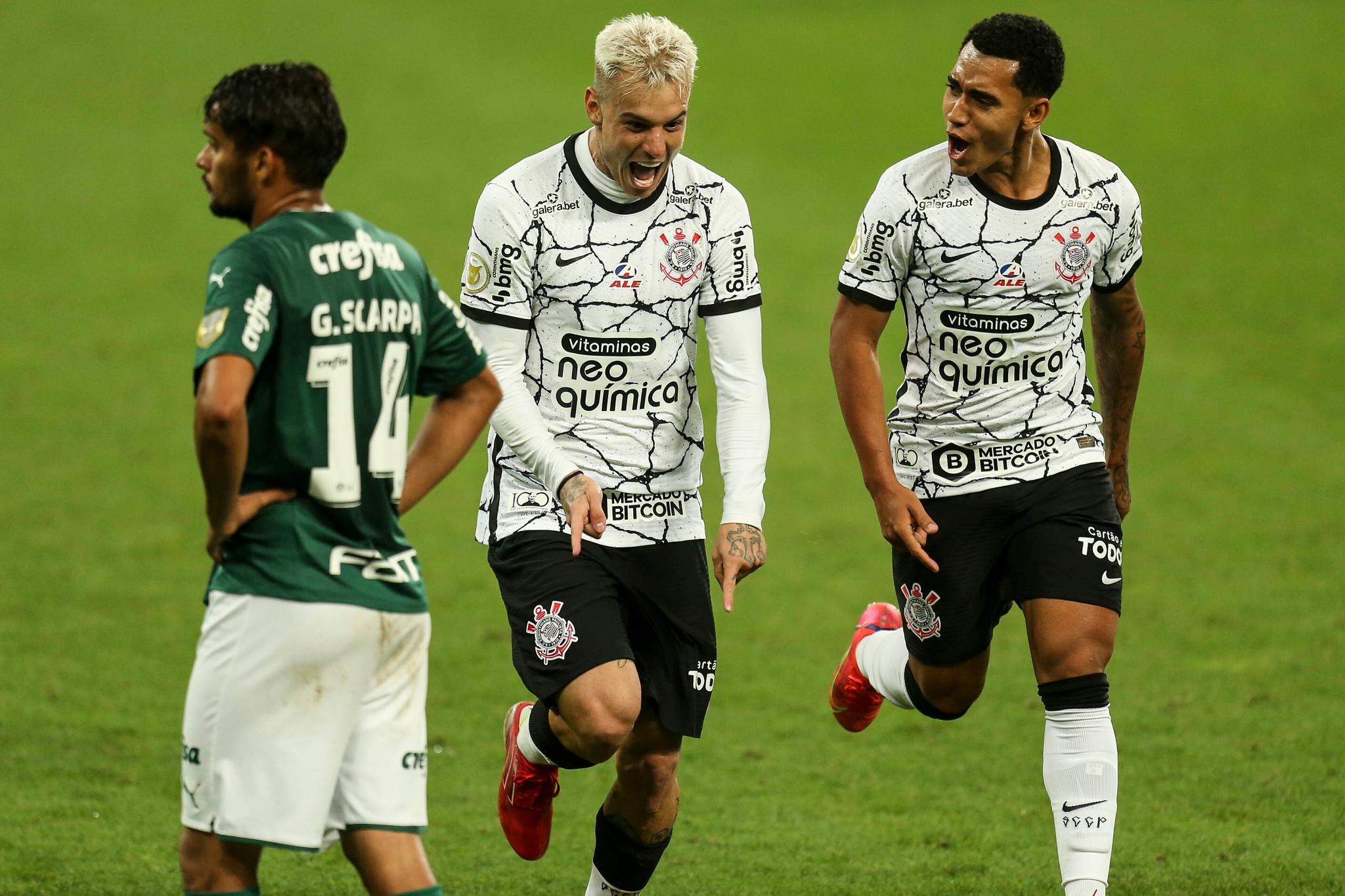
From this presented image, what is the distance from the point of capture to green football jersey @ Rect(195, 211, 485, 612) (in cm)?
341

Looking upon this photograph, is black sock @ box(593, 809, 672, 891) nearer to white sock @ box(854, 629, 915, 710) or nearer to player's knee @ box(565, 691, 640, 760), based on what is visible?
player's knee @ box(565, 691, 640, 760)

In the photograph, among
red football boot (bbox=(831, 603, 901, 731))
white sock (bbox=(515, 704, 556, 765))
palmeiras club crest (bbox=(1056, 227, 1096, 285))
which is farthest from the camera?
red football boot (bbox=(831, 603, 901, 731))

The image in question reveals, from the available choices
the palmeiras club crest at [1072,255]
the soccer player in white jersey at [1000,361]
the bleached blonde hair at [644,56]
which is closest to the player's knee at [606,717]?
the soccer player in white jersey at [1000,361]

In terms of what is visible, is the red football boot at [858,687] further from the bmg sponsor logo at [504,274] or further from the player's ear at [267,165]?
the player's ear at [267,165]

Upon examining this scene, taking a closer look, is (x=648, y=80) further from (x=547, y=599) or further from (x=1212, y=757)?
(x=1212, y=757)

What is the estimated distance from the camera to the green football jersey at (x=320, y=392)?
341 cm

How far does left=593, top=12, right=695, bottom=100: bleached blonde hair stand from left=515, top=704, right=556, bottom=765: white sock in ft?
6.63

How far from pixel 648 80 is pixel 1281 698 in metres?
5.52

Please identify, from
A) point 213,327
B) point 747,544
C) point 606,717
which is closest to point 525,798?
point 606,717

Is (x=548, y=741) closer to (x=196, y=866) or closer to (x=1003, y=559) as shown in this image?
(x=1003, y=559)

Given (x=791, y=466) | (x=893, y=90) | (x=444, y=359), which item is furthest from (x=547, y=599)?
(x=893, y=90)

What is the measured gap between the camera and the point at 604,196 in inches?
200

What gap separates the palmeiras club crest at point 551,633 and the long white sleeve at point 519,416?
40 cm

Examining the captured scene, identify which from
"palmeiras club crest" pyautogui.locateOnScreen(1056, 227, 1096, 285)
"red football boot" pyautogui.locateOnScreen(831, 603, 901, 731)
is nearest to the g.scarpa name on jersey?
"palmeiras club crest" pyautogui.locateOnScreen(1056, 227, 1096, 285)
